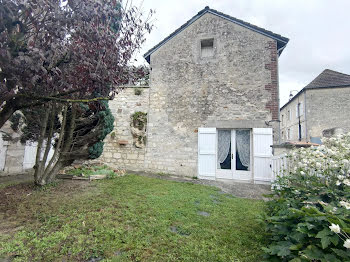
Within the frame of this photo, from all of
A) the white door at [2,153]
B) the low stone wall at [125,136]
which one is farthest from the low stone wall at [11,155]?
the low stone wall at [125,136]

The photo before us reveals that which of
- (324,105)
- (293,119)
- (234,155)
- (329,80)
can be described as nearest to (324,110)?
(324,105)

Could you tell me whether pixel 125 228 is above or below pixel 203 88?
below

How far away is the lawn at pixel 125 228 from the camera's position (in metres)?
1.88

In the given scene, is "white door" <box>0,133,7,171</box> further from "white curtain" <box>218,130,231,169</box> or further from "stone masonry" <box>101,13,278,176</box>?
"white curtain" <box>218,130,231,169</box>

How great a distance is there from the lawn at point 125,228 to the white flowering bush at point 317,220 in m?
0.46

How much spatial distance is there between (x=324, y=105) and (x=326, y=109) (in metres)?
0.39

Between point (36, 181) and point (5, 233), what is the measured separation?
2.28 m

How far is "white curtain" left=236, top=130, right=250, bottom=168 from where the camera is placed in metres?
6.92

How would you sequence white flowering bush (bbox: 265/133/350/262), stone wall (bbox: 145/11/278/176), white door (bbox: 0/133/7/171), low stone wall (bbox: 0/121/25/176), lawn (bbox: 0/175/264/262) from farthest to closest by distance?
stone wall (bbox: 145/11/278/176) → low stone wall (bbox: 0/121/25/176) → white door (bbox: 0/133/7/171) → lawn (bbox: 0/175/264/262) → white flowering bush (bbox: 265/133/350/262)

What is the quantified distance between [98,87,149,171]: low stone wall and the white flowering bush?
6240 mm

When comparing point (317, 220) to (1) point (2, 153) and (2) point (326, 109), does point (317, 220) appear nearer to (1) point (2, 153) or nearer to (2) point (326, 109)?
(1) point (2, 153)

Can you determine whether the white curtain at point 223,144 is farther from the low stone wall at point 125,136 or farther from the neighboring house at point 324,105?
the neighboring house at point 324,105

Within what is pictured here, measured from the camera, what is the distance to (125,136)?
8.06 metres

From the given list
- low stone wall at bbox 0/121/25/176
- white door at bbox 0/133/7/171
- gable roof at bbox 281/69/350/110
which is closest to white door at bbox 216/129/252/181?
low stone wall at bbox 0/121/25/176
